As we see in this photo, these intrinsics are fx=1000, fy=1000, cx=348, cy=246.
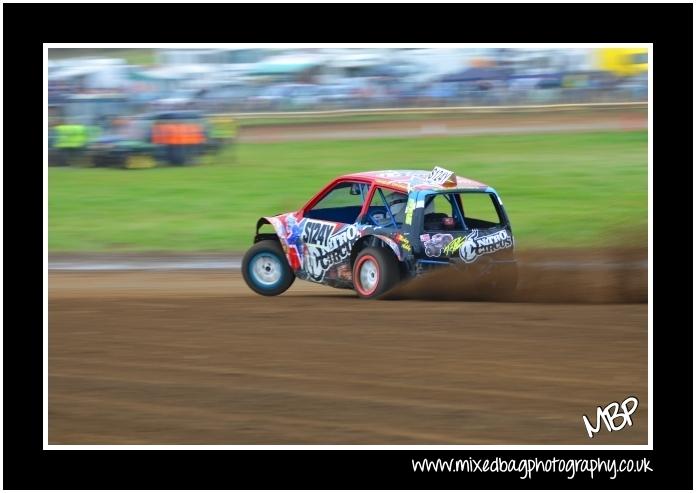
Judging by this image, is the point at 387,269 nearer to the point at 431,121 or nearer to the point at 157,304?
the point at 157,304

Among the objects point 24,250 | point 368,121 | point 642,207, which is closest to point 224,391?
point 24,250

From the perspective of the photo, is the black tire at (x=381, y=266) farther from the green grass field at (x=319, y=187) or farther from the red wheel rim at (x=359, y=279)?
the green grass field at (x=319, y=187)

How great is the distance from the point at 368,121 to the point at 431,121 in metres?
1.59

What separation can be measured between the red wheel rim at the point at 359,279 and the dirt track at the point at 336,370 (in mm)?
156

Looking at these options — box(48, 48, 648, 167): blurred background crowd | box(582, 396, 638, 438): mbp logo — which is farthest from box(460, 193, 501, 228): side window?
box(582, 396, 638, 438): mbp logo

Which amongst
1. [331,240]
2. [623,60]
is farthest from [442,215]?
[623,60]

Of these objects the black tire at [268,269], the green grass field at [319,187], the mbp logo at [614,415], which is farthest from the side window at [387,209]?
the green grass field at [319,187]

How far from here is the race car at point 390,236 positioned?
1073cm

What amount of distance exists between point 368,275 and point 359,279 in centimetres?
13

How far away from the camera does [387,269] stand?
427 inches

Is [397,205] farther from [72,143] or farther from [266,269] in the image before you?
[72,143]

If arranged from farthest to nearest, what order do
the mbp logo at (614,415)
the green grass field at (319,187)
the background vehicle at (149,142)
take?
the background vehicle at (149,142) → the green grass field at (319,187) → the mbp logo at (614,415)

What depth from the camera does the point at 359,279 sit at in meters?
11.2

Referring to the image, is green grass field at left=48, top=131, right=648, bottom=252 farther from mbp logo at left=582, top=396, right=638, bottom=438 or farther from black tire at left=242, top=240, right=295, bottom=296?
mbp logo at left=582, top=396, right=638, bottom=438
